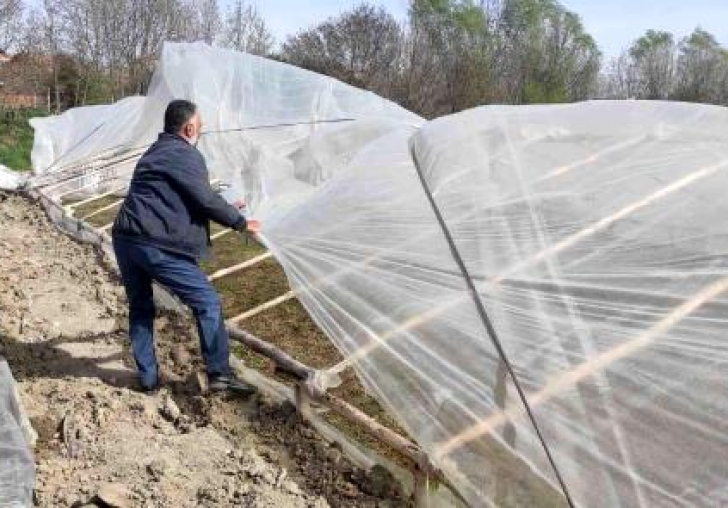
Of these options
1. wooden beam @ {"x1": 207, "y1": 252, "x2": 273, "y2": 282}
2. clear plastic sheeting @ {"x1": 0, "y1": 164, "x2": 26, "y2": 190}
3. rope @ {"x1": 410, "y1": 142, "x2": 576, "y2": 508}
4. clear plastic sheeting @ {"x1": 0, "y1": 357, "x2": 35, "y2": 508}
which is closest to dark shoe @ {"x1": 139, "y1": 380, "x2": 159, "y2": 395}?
clear plastic sheeting @ {"x1": 0, "y1": 357, "x2": 35, "y2": 508}

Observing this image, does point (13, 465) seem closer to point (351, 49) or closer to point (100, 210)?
point (100, 210)

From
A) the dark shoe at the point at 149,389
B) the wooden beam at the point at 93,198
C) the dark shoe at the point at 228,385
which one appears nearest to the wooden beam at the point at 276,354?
the dark shoe at the point at 228,385

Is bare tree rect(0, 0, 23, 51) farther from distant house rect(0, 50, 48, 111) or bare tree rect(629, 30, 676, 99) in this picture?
bare tree rect(629, 30, 676, 99)

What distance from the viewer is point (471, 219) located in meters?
3.15

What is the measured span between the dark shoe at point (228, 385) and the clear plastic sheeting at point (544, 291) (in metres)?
0.50

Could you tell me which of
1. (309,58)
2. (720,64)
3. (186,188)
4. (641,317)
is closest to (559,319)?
(641,317)

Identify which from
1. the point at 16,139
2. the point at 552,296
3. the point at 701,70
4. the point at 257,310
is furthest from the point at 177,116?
the point at 701,70

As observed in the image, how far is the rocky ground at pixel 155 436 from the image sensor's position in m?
3.34

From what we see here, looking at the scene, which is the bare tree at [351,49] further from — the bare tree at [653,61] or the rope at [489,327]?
the rope at [489,327]

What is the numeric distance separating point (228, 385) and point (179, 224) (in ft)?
2.90

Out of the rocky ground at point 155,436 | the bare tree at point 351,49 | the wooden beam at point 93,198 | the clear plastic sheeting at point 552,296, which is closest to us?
the clear plastic sheeting at point 552,296

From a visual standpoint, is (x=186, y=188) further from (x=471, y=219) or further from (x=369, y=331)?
(x=471, y=219)

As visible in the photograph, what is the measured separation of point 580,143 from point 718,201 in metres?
0.76

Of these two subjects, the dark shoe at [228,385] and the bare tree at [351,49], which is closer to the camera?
the dark shoe at [228,385]
